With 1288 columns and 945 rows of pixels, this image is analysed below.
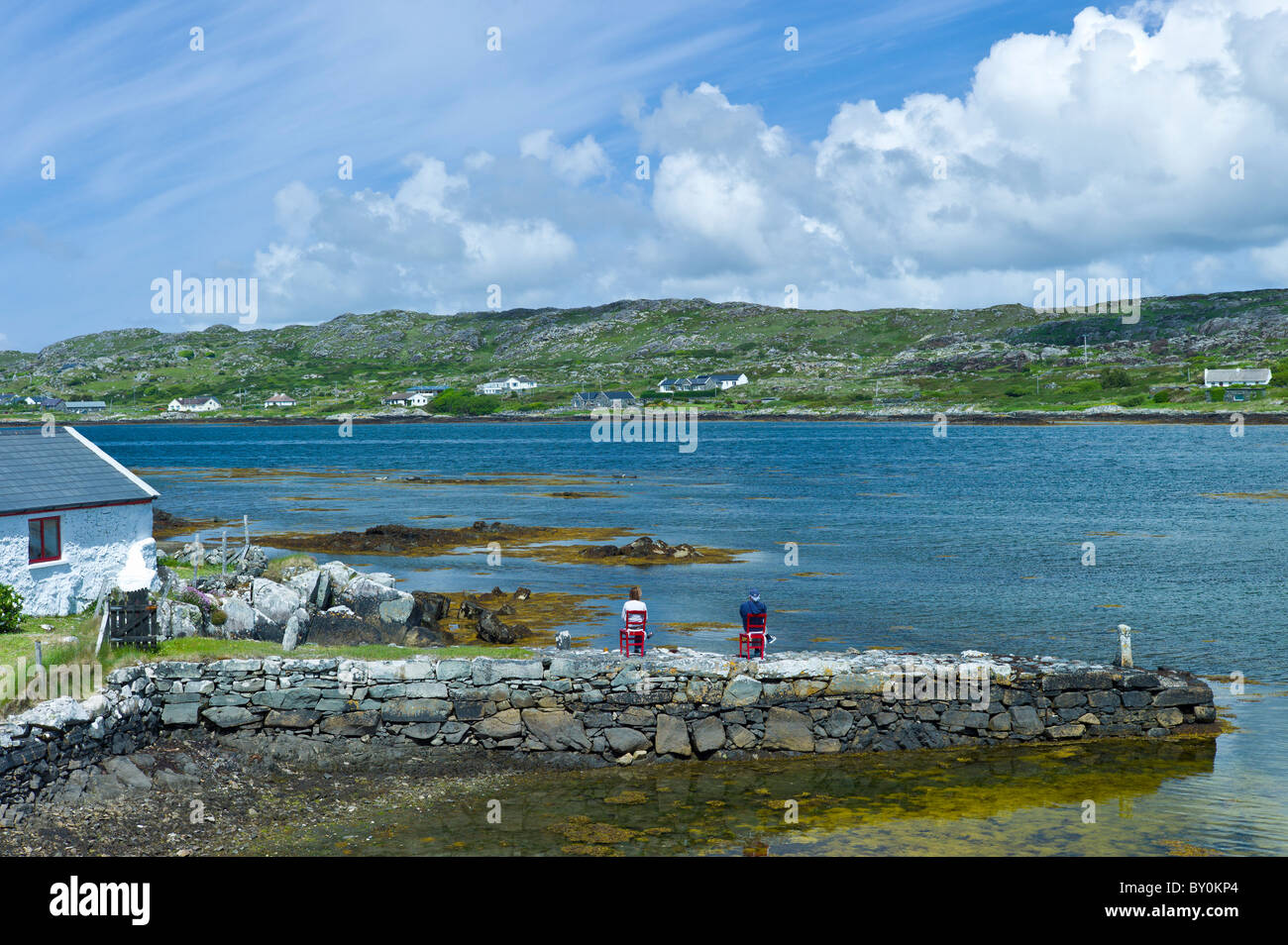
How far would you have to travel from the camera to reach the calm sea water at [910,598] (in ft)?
53.7

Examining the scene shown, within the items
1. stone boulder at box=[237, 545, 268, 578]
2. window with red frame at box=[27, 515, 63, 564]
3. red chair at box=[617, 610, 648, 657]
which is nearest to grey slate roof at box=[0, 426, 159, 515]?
window with red frame at box=[27, 515, 63, 564]

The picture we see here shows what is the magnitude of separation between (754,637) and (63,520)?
16.1 metres

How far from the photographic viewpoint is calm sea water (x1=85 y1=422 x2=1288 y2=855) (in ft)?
53.7

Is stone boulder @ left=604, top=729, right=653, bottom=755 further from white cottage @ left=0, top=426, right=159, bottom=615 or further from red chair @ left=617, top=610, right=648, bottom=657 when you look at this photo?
white cottage @ left=0, top=426, right=159, bottom=615

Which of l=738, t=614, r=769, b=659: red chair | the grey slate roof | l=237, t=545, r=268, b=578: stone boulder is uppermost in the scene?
the grey slate roof

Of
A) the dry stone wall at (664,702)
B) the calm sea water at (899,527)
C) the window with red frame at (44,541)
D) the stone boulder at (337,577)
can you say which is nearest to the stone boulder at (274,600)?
the stone boulder at (337,577)

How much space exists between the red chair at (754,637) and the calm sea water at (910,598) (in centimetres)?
297

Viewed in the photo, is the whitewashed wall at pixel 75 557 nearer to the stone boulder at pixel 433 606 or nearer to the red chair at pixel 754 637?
the stone boulder at pixel 433 606

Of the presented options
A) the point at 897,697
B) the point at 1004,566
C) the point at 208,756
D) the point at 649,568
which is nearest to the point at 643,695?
the point at 897,697

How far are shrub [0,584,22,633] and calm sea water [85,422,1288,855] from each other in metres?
9.90

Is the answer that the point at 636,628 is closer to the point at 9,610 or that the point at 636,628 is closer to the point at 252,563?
the point at 9,610

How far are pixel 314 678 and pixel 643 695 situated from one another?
614cm

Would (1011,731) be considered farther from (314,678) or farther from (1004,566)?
(1004,566)
